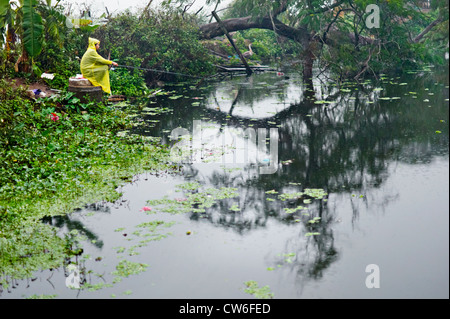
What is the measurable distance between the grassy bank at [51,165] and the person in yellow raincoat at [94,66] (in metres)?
1.24

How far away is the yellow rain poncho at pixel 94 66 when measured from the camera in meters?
12.3

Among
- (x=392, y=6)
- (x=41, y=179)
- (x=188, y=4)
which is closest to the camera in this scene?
(x=41, y=179)

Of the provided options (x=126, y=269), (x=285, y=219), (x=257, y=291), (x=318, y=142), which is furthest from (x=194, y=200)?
(x=318, y=142)

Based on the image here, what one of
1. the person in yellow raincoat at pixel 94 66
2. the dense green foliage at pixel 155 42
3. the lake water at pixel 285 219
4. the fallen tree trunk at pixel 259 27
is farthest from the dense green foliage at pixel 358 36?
the person in yellow raincoat at pixel 94 66

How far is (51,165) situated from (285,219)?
3.72m

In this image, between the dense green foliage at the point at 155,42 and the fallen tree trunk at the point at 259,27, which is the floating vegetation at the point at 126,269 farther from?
the fallen tree trunk at the point at 259,27

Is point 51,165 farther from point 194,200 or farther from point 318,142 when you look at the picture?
point 318,142

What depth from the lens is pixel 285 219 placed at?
5.81 m
